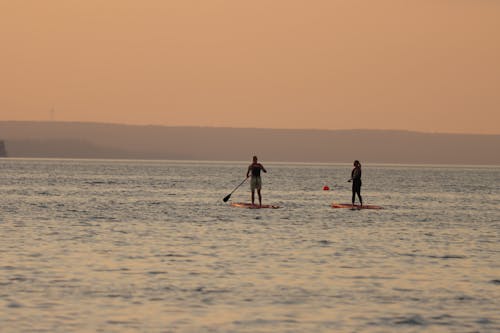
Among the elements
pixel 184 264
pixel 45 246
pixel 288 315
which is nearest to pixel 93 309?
pixel 288 315

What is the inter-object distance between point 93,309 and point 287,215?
30371mm

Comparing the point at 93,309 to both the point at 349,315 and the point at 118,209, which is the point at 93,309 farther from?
the point at 118,209

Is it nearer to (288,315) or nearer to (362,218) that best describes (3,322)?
(288,315)

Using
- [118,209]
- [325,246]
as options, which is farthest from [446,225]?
[118,209]

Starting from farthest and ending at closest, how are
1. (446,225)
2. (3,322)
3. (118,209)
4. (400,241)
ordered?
(118,209) < (446,225) < (400,241) < (3,322)

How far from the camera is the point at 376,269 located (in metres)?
25.0

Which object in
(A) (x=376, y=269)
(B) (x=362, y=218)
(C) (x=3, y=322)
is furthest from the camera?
(B) (x=362, y=218)

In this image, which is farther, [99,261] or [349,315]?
[99,261]

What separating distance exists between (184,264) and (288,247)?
231 inches

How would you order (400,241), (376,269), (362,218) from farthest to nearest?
(362,218) < (400,241) < (376,269)

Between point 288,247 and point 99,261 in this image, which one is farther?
point 288,247

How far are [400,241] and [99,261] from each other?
1165 centimetres

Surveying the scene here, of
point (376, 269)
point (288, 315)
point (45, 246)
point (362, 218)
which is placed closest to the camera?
point (288, 315)

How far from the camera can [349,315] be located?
18.1m
